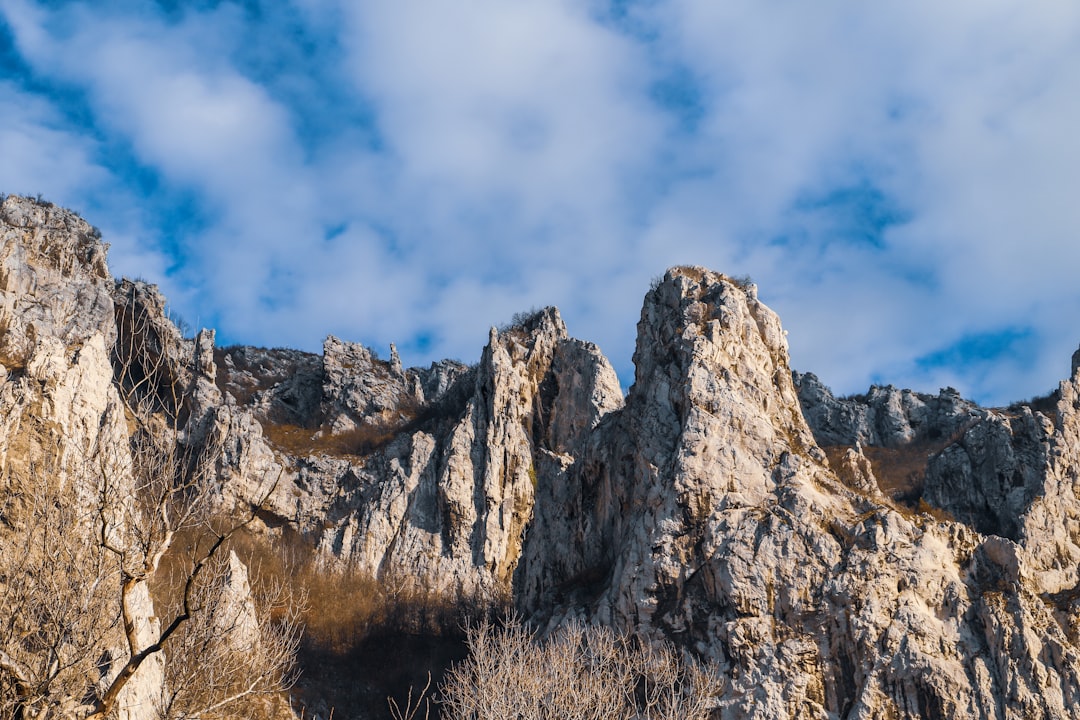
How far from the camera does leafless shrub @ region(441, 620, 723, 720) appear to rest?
75.6 ft

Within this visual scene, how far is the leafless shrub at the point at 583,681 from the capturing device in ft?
75.6

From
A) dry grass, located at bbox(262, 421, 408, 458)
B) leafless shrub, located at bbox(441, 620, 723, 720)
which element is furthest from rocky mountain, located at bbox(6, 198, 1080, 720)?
dry grass, located at bbox(262, 421, 408, 458)

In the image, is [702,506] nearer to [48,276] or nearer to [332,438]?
[332,438]

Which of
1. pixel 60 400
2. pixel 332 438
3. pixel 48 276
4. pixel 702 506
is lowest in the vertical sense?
pixel 702 506

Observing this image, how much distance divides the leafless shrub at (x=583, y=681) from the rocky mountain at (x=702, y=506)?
965 millimetres

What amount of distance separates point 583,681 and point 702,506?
9137mm

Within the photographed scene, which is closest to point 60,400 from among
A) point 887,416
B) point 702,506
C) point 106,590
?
point 106,590

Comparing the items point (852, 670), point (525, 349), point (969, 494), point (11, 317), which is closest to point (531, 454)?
point (525, 349)

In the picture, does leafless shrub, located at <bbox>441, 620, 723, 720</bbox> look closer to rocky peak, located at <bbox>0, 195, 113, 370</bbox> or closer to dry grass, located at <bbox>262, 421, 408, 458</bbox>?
rocky peak, located at <bbox>0, 195, 113, 370</bbox>

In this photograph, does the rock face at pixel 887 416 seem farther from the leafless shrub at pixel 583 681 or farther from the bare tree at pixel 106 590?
the bare tree at pixel 106 590

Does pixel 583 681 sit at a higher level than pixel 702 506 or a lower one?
lower

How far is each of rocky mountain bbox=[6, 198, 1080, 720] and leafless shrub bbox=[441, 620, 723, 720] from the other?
0.96 m

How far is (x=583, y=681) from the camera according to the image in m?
25.8

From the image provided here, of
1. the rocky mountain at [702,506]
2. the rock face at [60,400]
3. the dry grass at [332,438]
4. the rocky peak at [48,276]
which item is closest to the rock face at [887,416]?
the rocky mountain at [702,506]
